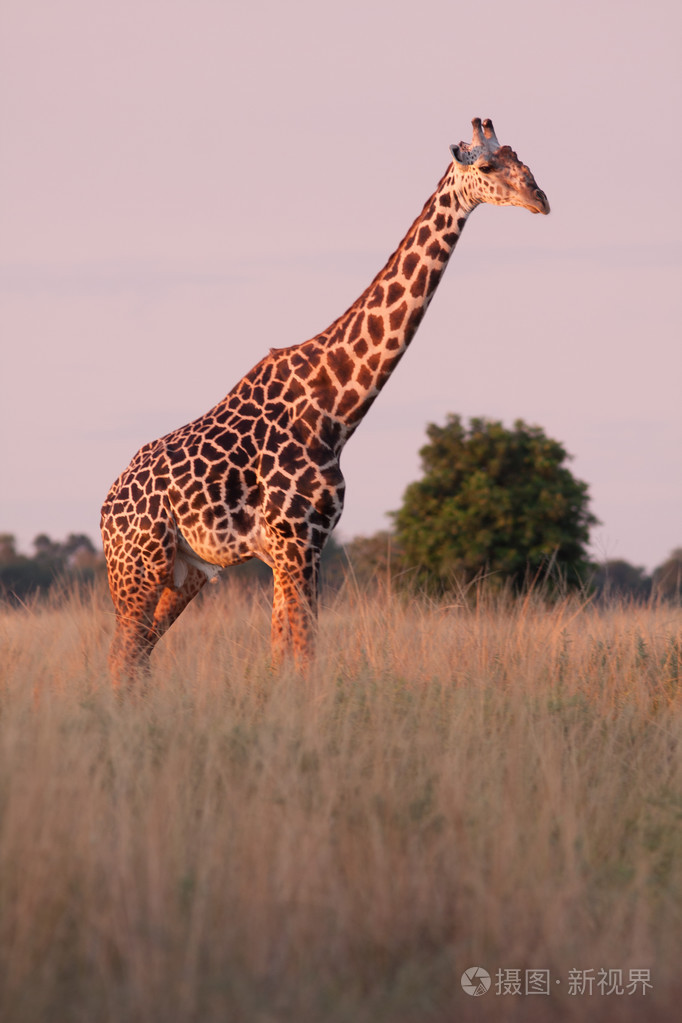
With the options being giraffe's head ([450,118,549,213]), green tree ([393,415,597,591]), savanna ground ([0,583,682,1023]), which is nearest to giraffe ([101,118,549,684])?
giraffe's head ([450,118,549,213])

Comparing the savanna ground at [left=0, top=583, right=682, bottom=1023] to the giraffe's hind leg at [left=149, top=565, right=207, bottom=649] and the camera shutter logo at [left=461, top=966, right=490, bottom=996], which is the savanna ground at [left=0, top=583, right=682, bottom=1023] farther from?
the giraffe's hind leg at [left=149, top=565, right=207, bottom=649]

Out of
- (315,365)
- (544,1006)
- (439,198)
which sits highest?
(439,198)

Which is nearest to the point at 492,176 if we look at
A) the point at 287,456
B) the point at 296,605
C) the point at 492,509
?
the point at 287,456

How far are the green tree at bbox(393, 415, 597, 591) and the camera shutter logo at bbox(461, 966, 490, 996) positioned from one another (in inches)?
565

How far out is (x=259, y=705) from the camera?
7.39 m

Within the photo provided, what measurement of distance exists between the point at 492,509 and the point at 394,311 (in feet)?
36.2

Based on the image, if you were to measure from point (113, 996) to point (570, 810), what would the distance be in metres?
2.30

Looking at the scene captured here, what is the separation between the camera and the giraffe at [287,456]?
8344 mm

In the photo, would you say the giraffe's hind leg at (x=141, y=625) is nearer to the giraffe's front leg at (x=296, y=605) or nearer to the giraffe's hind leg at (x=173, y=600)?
the giraffe's hind leg at (x=173, y=600)

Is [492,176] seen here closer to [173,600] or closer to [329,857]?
[173,600]

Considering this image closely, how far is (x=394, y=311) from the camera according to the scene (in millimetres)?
8594

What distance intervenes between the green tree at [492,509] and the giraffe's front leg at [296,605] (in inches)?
400

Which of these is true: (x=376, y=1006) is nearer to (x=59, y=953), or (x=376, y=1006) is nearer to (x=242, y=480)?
(x=59, y=953)

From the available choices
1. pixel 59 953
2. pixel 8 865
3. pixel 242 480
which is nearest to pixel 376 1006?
pixel 59 953
